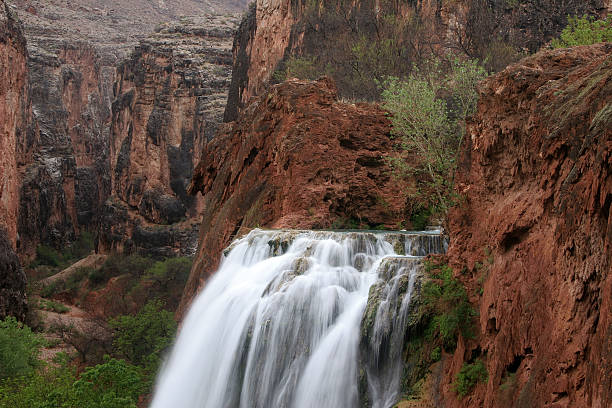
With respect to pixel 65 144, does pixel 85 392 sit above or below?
above

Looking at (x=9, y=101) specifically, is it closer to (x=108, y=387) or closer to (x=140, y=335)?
(x=140, y=335)

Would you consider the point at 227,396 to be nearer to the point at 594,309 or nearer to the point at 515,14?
the point at 594,309

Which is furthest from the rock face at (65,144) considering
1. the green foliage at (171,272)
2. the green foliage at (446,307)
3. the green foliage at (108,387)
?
the green foliage at (446,307)

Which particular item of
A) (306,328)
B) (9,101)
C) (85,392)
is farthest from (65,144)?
(306,328)

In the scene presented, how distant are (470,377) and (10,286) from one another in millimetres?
29540

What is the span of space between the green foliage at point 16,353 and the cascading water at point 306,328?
323 inches

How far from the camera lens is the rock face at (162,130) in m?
60.5

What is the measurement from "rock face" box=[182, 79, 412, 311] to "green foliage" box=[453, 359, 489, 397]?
9506mm

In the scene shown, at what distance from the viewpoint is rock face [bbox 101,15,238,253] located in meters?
60.5

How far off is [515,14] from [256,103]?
51.0ft

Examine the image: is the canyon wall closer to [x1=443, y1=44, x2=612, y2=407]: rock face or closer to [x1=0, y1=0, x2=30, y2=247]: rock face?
[x1=0, y1=0, x2=30, y2=247]: rock face

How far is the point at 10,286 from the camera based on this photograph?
30.5 meters

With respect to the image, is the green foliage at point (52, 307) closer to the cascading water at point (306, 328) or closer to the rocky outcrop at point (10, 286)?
the rocky outcrop at point (10, 286)

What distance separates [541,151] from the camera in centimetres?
723
